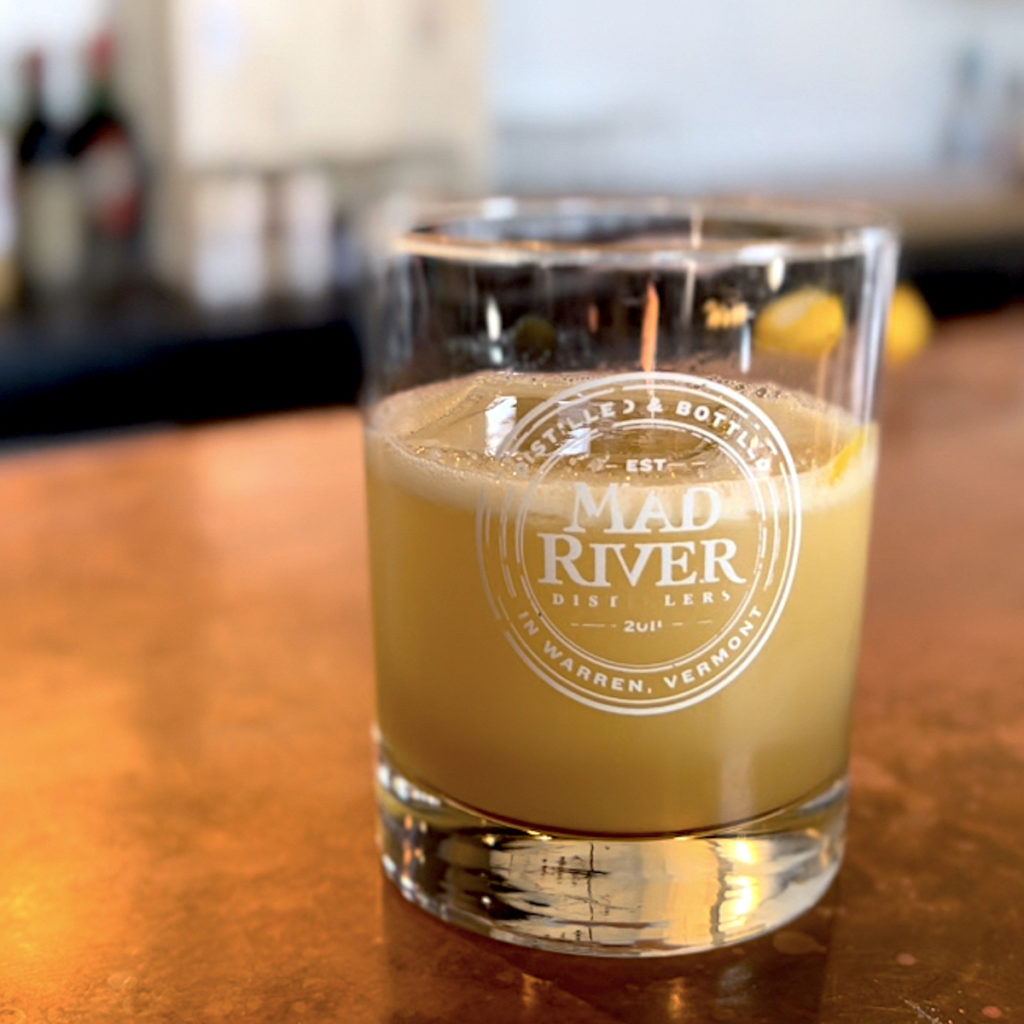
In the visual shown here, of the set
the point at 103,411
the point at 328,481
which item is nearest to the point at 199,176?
the point at 103,411

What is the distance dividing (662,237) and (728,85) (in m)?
2.64

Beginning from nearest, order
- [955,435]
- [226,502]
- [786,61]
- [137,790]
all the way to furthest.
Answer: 1. [137,790]
2. [226,502]
3. [955,435]
4. [786,61]

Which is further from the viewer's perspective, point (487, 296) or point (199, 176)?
point (199, 176)

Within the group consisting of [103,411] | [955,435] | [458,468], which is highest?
[458,468]

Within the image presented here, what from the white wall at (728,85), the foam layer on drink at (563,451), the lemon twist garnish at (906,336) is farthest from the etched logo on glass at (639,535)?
the white wall at (728,85)

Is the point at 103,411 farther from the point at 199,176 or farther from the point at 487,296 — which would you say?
the point at 487,296

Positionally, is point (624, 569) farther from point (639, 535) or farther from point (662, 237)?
point (662, 237)

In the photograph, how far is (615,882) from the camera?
375mm

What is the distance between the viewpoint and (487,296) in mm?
377

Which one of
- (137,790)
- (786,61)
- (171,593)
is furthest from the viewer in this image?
(786,61)

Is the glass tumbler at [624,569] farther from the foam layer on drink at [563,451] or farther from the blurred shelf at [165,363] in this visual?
the blurred shelf at [165,363]

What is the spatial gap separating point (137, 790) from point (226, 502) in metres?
0.37

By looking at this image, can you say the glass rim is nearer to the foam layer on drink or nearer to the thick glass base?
the foam layer on drink

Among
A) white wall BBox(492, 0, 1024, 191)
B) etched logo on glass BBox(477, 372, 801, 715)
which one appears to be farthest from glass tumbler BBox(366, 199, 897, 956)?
white wall BBox(492, 0, 1024, 191)
